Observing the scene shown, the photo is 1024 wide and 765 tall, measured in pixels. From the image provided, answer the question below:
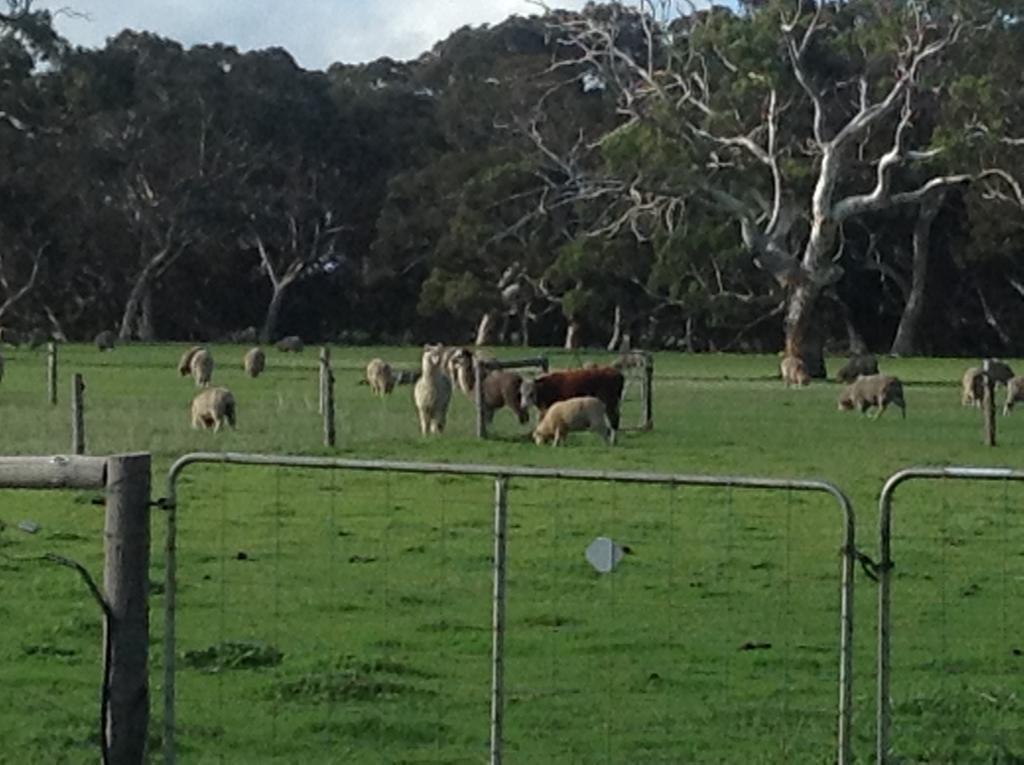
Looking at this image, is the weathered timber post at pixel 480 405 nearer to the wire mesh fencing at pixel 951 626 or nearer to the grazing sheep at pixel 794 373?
the wire mesh fencing at pixel 951 626

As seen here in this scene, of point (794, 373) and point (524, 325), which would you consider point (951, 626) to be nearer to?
point (794, 373)

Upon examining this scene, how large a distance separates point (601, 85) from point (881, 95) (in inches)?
722

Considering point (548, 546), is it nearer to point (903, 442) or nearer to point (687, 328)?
point (903, 442)

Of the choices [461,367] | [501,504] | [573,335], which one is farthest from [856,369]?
[501,504]

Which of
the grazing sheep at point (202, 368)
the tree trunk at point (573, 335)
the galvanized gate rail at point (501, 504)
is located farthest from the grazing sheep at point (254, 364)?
the galvanized gate rail at point (501, 504)

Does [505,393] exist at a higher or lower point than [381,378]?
higher

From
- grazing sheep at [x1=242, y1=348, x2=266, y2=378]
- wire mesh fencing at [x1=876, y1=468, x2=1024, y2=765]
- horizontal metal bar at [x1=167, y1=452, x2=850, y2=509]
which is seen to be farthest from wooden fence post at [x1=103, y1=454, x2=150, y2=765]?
grazing sheep at [x1=242, y1=348, x2=266, y2=378]

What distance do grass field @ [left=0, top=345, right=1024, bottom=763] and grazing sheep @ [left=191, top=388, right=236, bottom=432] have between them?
139 inches

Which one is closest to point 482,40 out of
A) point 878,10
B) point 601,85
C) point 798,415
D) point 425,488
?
point 601,85

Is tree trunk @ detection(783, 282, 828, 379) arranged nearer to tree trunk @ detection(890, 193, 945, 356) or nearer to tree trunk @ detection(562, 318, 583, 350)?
tree trunk @ detection(890, 193, 945, 356)

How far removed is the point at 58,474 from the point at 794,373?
4202 centimetres

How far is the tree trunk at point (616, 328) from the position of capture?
75.0 meters

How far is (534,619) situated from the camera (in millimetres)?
12625

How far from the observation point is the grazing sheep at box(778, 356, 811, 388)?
158ft
